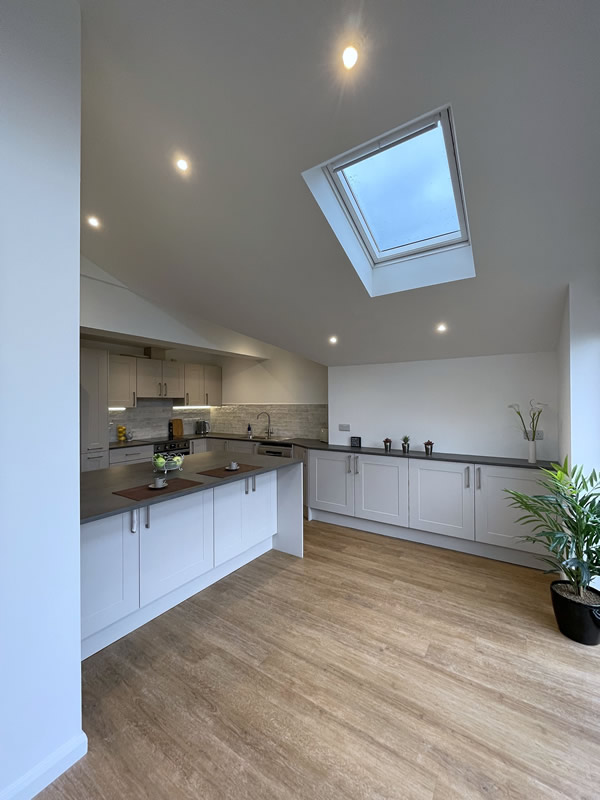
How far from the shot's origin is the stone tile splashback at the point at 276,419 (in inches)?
207

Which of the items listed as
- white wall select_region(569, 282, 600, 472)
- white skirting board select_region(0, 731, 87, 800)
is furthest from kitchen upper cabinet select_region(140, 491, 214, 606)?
white wall select_region(569, 282, 600, 472)

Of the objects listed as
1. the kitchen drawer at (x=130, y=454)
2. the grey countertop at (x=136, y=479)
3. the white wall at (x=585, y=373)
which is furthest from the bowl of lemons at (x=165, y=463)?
the white wall at (x=585, y=373)

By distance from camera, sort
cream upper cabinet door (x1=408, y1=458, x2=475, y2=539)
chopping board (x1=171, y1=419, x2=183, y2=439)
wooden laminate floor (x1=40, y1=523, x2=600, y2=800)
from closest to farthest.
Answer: wooden laminate floor (x1=40, y1=523, x2=600, y2=800)
cream upper cabinet door (x1=408, y1=458, x2=475, y2=539)
chopping board (x1=171, y1=419, x2=183, y2=439)

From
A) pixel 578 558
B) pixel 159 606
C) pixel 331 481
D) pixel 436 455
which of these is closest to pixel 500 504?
pixel 436 455

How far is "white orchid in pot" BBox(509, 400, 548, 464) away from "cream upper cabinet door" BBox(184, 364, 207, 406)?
181 inches

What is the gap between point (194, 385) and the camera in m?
5.87

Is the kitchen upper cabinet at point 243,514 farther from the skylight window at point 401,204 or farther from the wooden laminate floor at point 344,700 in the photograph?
the skylight window at point 401,204

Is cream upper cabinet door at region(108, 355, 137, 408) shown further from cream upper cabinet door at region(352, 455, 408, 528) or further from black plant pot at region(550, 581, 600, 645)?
black plant pot at region(550, 581, 600, 645)

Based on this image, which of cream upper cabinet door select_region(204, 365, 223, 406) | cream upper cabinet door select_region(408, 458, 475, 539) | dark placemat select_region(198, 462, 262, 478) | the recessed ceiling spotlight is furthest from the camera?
cream upper cabinet door select_region(204, 365, 223, 406)

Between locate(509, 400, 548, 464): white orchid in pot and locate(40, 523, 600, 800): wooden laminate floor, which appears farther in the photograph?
locate(509, 400, 548, 464): white orchid in pot

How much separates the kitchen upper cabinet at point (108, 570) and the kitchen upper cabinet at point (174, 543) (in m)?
0.06

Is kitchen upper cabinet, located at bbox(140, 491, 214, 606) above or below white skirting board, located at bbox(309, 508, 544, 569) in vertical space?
above

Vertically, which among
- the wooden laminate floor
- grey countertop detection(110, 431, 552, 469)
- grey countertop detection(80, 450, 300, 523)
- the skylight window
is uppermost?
the skylight window

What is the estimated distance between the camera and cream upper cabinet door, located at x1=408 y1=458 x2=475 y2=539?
3.28m
